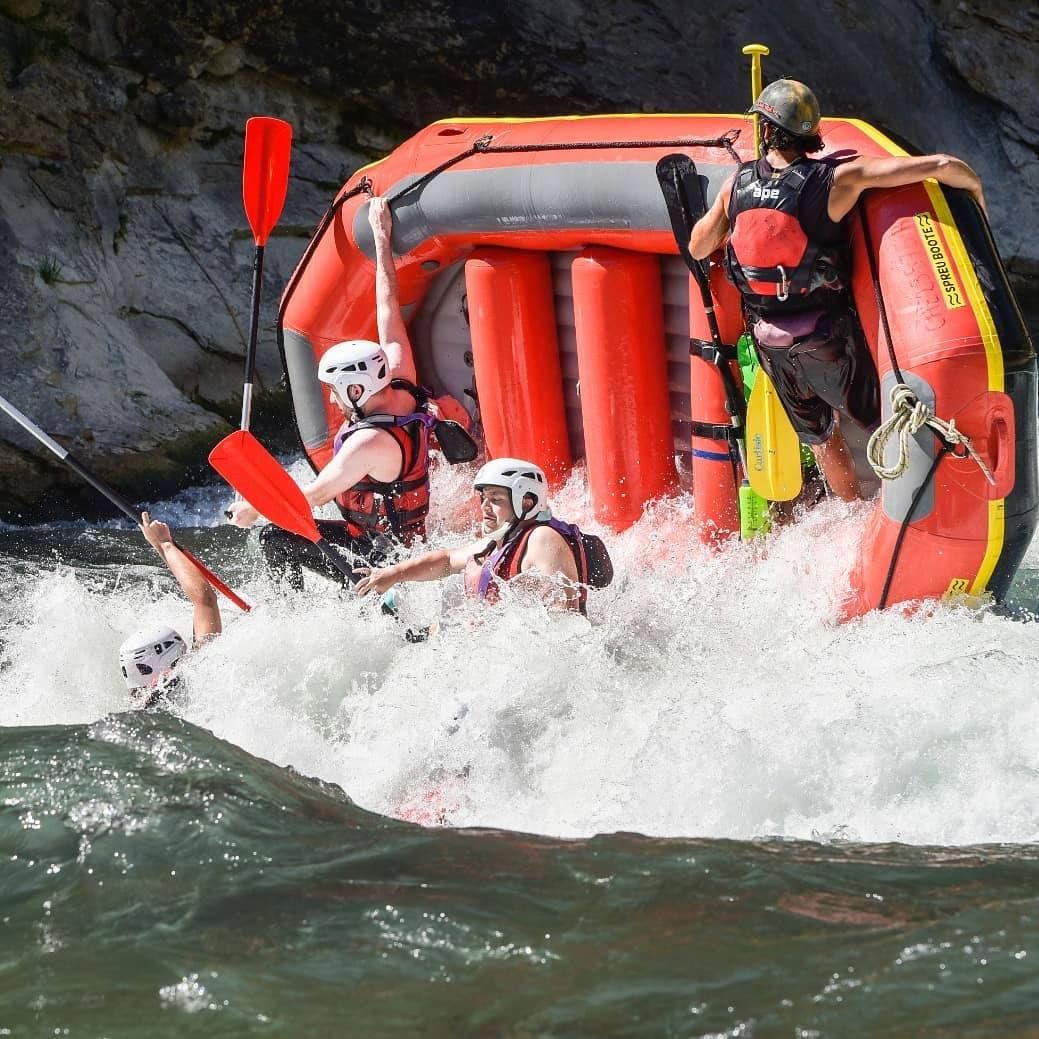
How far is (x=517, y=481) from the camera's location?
4.35 meters

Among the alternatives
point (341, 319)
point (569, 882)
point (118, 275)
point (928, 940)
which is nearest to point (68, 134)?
point (118, 275)

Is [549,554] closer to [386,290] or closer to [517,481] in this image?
[517,481]

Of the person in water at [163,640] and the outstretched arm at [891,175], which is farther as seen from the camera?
the person in water at [163,640]

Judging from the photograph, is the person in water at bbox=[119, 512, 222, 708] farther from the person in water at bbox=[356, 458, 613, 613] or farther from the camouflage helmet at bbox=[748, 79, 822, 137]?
the camouflage helmet at bbox=[748, 79, 822, 137]

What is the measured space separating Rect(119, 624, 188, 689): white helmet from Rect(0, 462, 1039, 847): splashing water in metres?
0.09

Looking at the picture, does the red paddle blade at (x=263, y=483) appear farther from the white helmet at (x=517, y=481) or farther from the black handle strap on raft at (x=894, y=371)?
the black handle strap on raft at (x=894, y=371)

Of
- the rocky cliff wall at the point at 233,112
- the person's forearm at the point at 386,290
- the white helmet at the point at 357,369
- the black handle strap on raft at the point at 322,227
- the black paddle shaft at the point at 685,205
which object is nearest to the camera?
the black paddle shaft at the point at 685,205

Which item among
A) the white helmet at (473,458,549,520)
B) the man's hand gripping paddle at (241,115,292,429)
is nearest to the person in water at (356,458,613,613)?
the white helmet at (473,458,549,520)

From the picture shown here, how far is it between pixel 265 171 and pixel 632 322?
2.04m

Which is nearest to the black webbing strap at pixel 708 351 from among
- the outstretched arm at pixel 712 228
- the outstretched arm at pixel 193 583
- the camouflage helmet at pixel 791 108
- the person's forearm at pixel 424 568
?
the outstretched arm at pixel 712 228

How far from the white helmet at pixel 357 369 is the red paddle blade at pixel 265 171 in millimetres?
1167

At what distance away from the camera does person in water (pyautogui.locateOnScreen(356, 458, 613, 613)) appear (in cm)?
429

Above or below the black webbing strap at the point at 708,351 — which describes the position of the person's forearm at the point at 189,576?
below

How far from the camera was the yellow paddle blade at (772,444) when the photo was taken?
4848 millimetres
